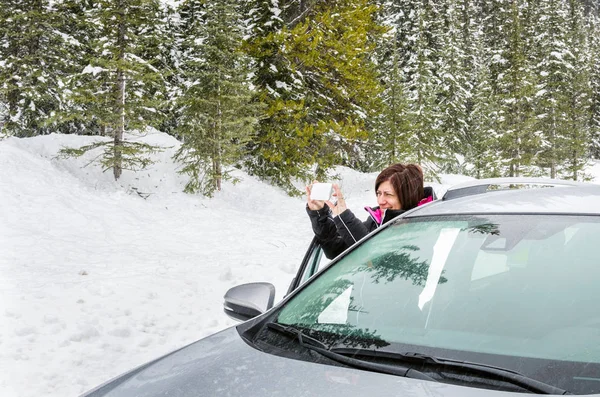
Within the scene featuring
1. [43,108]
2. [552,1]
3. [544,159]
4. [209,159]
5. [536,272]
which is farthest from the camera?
[552,1]

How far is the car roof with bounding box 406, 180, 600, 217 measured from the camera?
225 cm

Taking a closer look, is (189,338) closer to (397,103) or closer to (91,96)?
(91,96)

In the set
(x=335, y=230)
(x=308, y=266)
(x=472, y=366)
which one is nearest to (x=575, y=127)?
(x=335, y=230)

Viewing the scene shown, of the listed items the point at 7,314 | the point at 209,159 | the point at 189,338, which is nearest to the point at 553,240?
the point at 189,338

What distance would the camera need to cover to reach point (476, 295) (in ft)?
7.02

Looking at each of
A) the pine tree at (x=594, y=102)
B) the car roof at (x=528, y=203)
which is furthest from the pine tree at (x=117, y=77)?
the pine tree at (x=594, y=102)

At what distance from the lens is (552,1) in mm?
42281

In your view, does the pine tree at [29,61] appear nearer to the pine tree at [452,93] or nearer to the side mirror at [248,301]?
the side mirror at [248,301]

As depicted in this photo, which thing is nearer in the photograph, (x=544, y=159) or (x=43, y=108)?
(x=43, y=108)

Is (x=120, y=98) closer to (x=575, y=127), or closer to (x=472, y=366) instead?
(x=472, y=366)

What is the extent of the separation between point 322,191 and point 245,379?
201cm

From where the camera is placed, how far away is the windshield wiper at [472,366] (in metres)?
1.52

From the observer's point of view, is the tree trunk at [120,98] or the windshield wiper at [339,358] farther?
the tree trunk at [120,98]

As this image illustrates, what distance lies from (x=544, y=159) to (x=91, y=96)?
3080 cm
